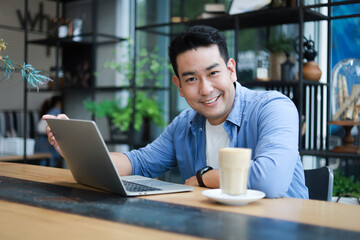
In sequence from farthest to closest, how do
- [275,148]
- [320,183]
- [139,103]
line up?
[139,103]
[320,183]
[275,148]

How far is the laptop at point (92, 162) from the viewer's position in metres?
1.22

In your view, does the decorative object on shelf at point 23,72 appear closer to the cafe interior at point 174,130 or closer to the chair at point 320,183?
the cafe interior at point 174,130

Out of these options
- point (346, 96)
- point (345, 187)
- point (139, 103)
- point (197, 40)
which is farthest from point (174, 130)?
point (139, 103)

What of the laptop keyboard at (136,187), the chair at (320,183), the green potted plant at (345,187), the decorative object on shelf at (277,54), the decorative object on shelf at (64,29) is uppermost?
the decorative object on shelf at (64,29)

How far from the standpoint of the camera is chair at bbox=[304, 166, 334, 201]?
1.62m

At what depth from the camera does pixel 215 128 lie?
188 cm

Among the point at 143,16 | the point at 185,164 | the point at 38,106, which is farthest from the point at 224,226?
the point at 38,106

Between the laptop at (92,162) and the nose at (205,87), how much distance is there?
1.36 feet

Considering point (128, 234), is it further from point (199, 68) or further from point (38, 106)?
point (38, 106)

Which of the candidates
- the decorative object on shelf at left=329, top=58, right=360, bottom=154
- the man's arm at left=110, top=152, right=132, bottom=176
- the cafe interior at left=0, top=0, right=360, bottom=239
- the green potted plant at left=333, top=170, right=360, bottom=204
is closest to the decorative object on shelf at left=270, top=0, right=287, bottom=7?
the cafe interior at left=0, top=0, right=360, bottom=239

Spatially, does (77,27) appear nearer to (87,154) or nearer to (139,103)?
(139,103)

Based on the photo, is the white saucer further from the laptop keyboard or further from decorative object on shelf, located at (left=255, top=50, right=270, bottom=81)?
decorative object on shelf, located at (left=255, top=50, right=270, bottom=81)

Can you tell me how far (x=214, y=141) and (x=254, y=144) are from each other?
0.22 m

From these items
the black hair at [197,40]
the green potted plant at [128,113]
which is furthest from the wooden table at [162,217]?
the green potted plant at [128,113]
